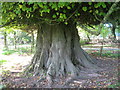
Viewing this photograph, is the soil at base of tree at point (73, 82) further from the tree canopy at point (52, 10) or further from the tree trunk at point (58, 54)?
the tree canopy at point (52, 10)

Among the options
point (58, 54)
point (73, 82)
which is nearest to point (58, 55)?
point (58, 54)

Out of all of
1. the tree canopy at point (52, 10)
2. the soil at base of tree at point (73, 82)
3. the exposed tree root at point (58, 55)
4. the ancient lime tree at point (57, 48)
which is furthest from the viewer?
the exposed tree root at point (58, 55)

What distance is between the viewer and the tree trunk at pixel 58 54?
6216 millimetres

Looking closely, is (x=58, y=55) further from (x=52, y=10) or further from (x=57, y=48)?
(x=52, y=10)

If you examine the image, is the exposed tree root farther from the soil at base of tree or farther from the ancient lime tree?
the soil at base of tree

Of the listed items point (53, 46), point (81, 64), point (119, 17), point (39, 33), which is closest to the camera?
point (119, 17)

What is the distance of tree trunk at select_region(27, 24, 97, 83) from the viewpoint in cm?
622

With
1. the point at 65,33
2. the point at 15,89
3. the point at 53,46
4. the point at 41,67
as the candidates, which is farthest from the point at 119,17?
the point at 15,89

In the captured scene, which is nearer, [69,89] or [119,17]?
[69,89]

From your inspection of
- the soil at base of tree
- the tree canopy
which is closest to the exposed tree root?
the soil at base of tree

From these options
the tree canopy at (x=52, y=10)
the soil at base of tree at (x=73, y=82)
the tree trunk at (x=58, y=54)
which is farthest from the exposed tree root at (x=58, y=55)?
the tree canopy at (x=52, y=10)

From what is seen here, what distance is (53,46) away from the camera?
649 cm

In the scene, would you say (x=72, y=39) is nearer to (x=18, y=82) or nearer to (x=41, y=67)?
(x=41, y=67)

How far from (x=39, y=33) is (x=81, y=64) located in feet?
9.31
